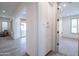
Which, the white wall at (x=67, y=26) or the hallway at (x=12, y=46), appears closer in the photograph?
the hallway at (x=12, y=46)

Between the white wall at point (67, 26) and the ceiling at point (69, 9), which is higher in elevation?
the ceiling at point (69, 9)

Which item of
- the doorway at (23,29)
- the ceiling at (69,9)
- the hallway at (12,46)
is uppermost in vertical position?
the ceiling at (69,9)

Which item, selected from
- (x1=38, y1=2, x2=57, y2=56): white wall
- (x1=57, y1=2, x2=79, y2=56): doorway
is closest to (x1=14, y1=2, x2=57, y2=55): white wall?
(x1=38, y1=2, x2=57, y2=56): white wall

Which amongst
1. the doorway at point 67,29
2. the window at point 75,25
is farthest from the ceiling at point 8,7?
the window at point 75,25

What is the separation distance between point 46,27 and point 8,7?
0.73 meters

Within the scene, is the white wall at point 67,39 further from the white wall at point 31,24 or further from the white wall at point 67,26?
the white wall at point 31,24

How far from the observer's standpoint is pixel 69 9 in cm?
168

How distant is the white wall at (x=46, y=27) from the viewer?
1.64 meters

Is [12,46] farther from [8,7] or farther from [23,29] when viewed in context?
[8,7]

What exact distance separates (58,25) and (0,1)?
104cm

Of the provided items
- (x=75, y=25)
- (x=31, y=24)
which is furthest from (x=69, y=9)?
(x=31, y=24)

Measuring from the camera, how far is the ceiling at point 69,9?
160cm

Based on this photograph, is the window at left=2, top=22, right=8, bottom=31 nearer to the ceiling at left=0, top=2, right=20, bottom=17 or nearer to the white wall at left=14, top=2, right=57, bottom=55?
the ceiling at left=0, top=2, right=20, bottom=17

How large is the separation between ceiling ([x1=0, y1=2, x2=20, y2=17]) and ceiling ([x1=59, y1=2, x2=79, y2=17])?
76cm
